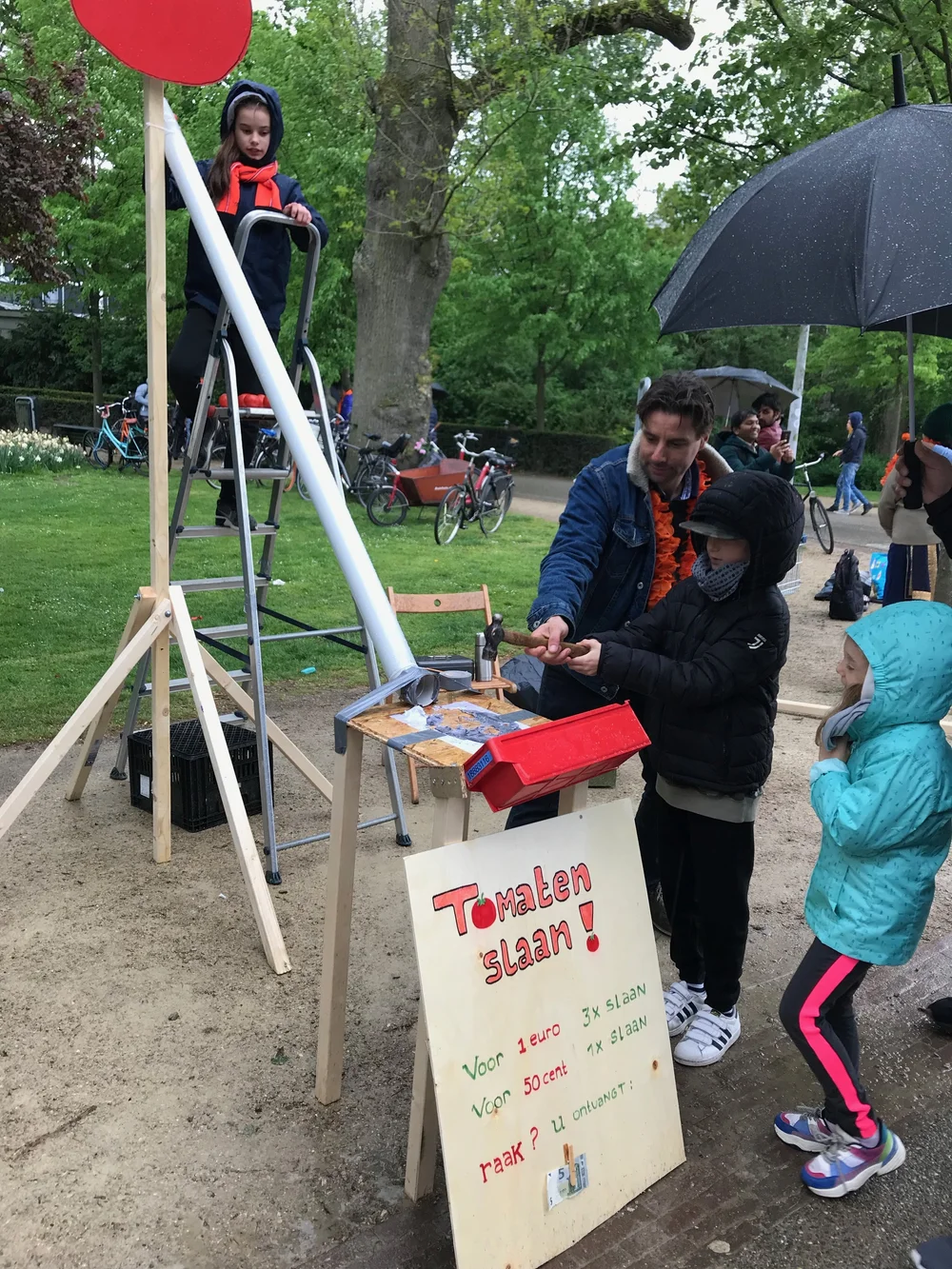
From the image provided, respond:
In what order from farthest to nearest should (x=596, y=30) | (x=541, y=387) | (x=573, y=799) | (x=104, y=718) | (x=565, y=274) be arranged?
(x=541, y=387)
(x=565, y=274)
(x=596, y=30)
(x=104, y=718)
(x=573, y=799)

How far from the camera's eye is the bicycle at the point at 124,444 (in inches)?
720

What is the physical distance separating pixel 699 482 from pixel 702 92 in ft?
30.1

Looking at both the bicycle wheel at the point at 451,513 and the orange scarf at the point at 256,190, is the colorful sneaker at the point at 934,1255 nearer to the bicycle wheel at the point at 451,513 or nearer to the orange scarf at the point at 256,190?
the orange scarf at the point at 256,190

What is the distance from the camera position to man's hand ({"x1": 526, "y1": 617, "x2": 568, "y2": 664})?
271 cm

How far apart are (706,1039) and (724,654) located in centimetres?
119

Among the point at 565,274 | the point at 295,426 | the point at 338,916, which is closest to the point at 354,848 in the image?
the point at 338,916

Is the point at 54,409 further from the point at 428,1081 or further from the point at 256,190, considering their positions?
the point at 428,1081

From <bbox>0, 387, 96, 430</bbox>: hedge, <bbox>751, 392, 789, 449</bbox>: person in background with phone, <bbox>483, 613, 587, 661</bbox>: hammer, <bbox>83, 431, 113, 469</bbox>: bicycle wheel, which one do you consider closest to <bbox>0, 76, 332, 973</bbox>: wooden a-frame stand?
<bbox>483, 613, 587, 661</bbox>: hammer

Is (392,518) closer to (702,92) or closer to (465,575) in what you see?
(465,575)

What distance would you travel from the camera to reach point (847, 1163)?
2.60 m

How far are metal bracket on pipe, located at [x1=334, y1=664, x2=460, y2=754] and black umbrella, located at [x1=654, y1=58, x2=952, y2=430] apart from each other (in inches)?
51.5

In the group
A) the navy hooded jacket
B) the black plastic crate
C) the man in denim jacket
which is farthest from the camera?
the black plastic crate

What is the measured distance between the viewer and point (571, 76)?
13.0 m

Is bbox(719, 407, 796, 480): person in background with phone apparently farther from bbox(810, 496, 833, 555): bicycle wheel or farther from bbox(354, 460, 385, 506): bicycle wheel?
bbox(354, 460, 385, 506): bicycle wheel
